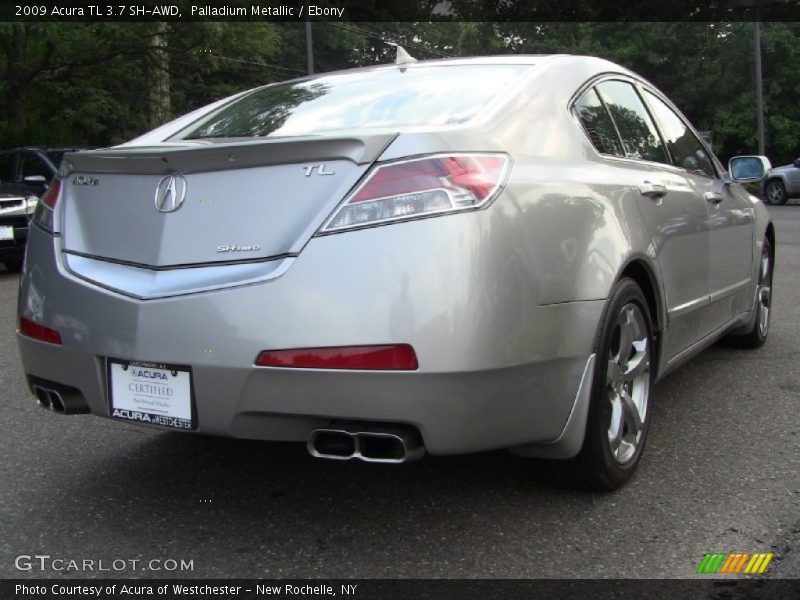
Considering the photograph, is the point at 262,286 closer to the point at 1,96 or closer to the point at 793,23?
the point at 1,96

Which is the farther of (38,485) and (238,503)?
(38,485)

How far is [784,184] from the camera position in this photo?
22.7m

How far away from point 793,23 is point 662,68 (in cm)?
484

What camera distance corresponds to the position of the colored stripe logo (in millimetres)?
2619

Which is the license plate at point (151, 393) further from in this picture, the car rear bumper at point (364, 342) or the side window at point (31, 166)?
the side window at point (31, 166)

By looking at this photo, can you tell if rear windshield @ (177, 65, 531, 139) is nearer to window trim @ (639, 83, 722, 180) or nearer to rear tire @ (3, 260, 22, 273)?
window trim @ (639, 83, 722, 180)

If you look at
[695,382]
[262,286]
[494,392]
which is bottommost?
[695,382]

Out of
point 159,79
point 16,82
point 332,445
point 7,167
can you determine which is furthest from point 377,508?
point 159,79

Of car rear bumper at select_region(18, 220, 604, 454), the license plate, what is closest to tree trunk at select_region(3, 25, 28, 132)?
the license plate

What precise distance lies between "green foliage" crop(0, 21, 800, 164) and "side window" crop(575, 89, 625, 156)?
1485 centimetres

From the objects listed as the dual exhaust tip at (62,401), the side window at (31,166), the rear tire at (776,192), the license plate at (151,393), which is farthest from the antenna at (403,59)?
the rear tire at (776,192)

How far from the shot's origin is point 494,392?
2.56m

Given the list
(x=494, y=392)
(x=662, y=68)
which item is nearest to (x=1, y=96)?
(x=494, y=392)

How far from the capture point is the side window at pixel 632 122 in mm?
3711
